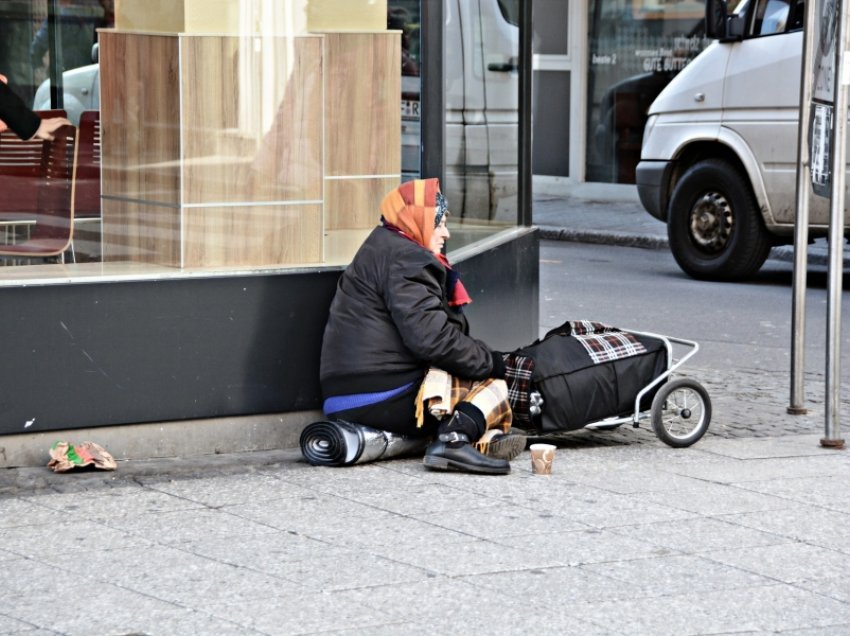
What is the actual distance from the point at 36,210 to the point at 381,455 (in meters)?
1.71

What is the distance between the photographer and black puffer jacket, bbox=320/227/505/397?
236 inches

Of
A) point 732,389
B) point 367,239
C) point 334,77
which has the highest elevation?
point 334,77

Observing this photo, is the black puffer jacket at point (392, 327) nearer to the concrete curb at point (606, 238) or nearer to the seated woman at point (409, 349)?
the seated woman at point (409, 349)

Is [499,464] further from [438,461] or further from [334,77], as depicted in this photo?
[334,77]

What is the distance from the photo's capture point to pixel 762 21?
11.7 metres

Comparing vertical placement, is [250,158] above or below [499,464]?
above

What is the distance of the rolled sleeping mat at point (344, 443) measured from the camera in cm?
606

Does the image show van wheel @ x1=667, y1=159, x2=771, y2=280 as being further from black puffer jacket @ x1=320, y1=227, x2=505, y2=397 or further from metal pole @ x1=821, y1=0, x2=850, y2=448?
black puffer jacket @ x1=320, y1=227, x2=505, y2=397

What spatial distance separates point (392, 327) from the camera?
6.10 metres

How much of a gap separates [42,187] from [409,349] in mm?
1689

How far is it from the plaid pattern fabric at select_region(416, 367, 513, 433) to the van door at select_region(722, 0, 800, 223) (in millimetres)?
5862

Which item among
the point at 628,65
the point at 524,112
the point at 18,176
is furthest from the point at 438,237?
the point at 628,65

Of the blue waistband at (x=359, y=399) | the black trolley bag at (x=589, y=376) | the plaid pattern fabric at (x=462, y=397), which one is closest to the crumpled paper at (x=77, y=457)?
the blue waistband at (x=359, y=399)

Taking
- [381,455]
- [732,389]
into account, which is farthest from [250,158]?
[732,389]
